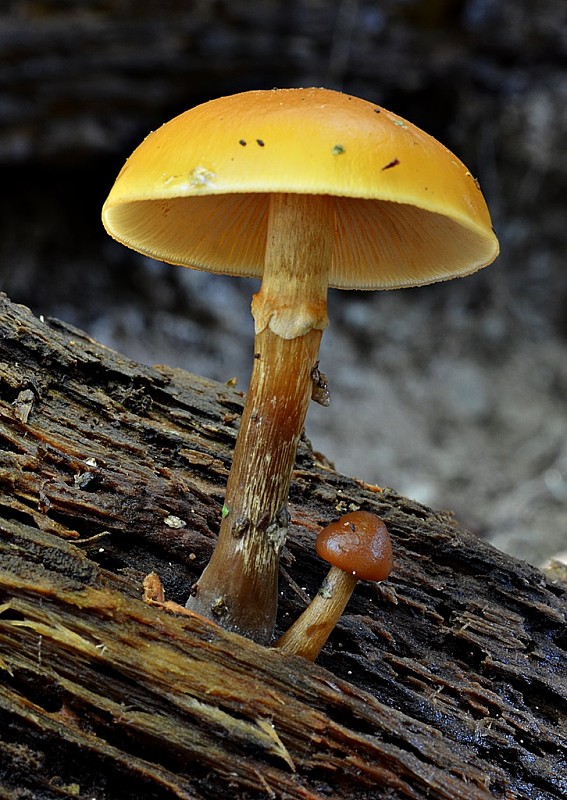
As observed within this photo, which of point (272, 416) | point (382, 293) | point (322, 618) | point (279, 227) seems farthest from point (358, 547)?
point (382, 293)

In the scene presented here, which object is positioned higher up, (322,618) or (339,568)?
(339,568)

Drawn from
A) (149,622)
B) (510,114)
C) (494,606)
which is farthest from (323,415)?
(149,622)

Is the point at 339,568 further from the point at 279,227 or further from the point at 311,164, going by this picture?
the point at 311,164

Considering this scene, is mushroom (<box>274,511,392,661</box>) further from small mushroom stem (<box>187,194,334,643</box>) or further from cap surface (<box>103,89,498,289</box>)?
cap surface (<box>103,89,498,289</box>)

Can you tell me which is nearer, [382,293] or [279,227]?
[279,227]

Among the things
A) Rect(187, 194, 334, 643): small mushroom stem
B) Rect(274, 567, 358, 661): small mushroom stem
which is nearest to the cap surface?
Rect(187, 194, 334, 643): small mushroom stem

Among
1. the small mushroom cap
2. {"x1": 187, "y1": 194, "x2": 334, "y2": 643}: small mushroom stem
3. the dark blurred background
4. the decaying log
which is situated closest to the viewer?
the decaying log
